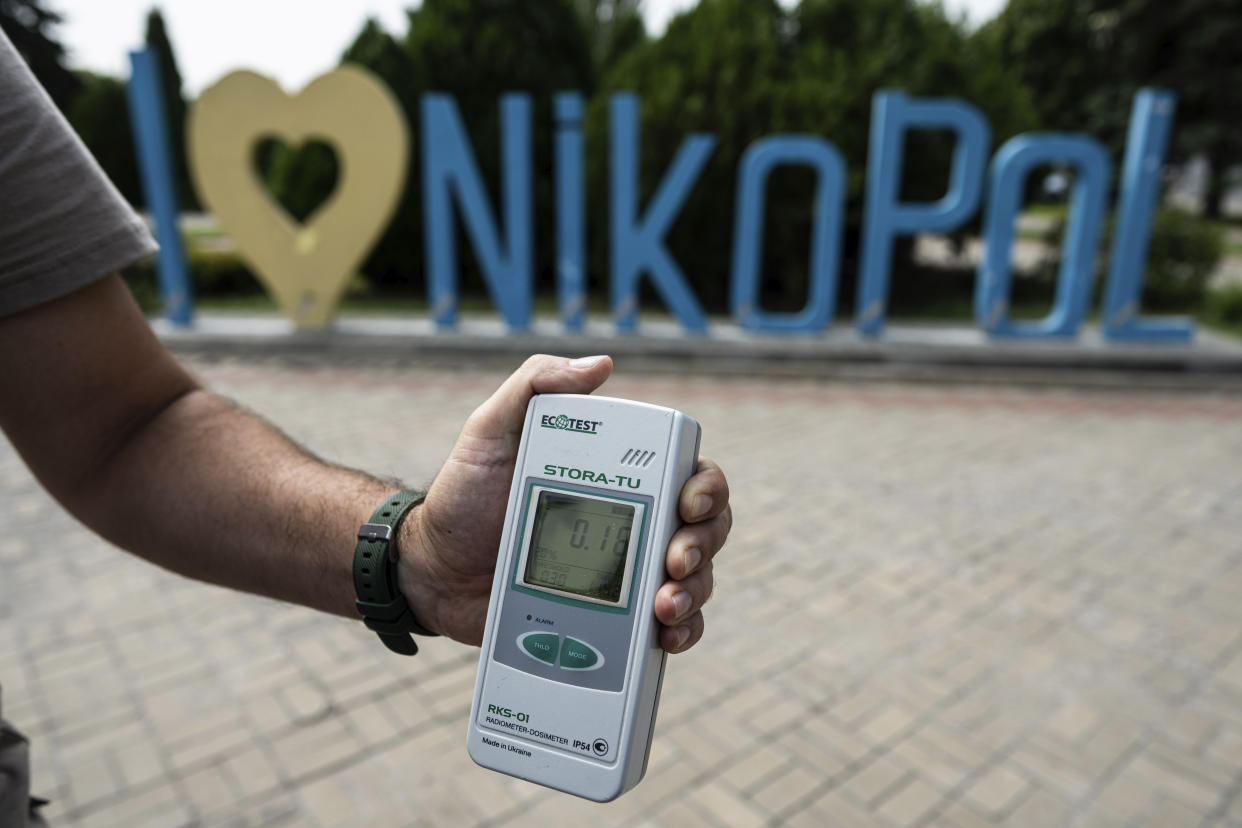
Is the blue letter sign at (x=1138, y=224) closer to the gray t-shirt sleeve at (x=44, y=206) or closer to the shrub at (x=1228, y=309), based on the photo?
the shrub at (x=1228, y=309)

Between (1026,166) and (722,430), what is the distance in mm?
4377

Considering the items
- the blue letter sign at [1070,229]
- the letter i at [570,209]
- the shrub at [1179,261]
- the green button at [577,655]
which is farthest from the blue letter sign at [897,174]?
the green button at [577,655]

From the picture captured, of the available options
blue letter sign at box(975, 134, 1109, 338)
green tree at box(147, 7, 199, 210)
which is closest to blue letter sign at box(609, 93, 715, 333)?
blue letter sign at box(975, 134, 1109, 338)

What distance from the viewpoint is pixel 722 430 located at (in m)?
6.39

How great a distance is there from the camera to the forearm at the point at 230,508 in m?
1.28

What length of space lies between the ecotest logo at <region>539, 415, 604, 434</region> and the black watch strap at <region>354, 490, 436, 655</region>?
0.24 meters

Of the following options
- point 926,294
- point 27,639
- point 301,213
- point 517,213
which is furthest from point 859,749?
point 301,213

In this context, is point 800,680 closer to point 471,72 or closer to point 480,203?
point 480,203

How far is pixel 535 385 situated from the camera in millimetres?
Answer: 1164

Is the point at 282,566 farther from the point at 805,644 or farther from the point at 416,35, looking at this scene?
the point at 416,35

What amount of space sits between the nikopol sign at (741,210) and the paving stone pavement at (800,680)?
3.39 meters

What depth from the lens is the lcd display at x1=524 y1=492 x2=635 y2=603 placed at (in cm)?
119

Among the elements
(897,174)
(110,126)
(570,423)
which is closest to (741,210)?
(897,174)

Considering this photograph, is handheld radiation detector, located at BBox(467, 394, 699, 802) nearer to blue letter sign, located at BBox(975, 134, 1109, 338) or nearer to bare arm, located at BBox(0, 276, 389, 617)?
bare arm, located at BBox(0, 276, 389, 617)
